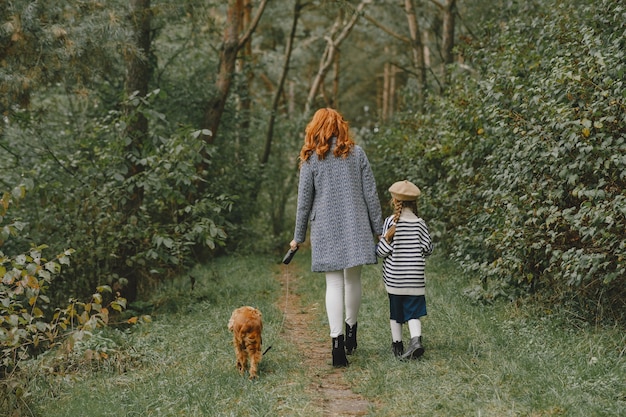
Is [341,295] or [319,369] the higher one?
[341,295]

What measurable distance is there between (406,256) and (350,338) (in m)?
0.91

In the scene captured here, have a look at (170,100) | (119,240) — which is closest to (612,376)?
(119,240)

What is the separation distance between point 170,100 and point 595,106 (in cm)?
1029

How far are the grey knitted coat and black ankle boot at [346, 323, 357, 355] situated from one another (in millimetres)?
635

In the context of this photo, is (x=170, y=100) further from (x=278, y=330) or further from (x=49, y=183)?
(x=278, y=330)

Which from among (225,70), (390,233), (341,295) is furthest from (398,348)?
(225,70)

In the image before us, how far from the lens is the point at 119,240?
9242 millimetres

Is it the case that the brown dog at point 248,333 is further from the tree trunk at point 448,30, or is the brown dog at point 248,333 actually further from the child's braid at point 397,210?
the tree trunk at point 448,30

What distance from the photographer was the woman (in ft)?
18.5

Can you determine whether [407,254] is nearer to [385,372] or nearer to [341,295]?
[341,295]

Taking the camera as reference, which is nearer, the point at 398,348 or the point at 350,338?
the point at 398,348

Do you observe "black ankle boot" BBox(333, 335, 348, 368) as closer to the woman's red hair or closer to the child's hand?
the child's hand

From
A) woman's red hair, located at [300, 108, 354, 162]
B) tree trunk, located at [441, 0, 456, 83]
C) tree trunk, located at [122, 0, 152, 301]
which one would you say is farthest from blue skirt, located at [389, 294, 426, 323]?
tree trunk, located at [441, 0, 456, 83]

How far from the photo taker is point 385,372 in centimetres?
Result: 527
